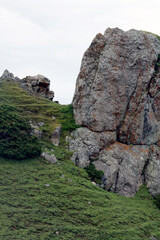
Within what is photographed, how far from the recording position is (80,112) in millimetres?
24172

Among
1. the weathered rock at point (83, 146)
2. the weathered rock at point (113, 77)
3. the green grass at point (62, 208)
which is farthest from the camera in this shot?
the weathered rock at point (113, 77)

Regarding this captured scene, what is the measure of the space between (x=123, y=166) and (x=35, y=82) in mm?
17413

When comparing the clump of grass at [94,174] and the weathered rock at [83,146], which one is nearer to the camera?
the clump of grass at [94,174]

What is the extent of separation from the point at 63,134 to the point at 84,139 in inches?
91.4

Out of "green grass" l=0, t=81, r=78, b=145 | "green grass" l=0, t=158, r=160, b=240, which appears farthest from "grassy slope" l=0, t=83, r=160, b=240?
"green grass" l=0, t=81, r=78, b=145

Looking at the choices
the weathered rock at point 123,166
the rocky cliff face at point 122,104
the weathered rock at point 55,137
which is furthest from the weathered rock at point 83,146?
the weathered rock at point 55,137

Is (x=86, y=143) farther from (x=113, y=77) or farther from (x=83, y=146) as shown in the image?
(x=113, y=77)

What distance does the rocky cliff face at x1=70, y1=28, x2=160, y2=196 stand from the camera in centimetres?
2172

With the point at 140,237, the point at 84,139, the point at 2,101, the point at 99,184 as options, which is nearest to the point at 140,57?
the point at 84,139

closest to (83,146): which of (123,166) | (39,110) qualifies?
(123,166)

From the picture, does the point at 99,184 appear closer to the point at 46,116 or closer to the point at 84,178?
the point at 84,178

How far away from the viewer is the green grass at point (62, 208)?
12480 millimetres

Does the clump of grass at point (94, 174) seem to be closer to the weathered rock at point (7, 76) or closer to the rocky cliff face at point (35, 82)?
the rocky cliff face at point (35, 82)

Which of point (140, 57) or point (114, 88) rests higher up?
point (140, 57)
